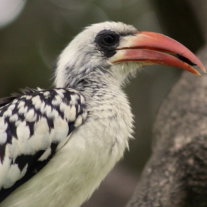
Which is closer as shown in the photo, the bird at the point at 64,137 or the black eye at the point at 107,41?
the bird at the point at 64,137

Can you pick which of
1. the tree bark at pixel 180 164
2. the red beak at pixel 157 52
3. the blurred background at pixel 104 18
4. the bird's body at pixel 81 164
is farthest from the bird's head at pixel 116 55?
the blurred background at pixel 104 18

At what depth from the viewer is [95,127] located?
4.20 m

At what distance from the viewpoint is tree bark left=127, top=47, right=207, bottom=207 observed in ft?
17.8

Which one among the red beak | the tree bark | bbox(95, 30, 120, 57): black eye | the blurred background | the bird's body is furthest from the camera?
the blurred background

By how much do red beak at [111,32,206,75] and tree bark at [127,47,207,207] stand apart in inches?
42.0

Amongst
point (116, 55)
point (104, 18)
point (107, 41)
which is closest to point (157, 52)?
point (116, 55)

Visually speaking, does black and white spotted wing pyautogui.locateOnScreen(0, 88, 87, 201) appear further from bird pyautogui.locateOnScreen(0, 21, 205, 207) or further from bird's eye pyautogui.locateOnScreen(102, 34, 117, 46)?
Answer: bird's eye pyautogui.locateOnScreen(102, 34, 117, 46)

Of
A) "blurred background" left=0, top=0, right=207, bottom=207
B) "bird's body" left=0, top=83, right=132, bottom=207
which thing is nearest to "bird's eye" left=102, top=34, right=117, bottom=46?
"bird's body" left=0, top=83, right=132, bottom=207

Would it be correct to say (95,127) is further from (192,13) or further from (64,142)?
(192,13)

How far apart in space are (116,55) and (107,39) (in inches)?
7.4

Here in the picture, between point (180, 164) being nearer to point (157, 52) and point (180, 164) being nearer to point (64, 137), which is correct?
point (157, 52)

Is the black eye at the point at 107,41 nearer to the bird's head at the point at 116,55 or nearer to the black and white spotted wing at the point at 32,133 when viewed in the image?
the bird's head at the point at 116,55

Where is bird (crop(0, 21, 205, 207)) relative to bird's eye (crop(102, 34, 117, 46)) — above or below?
below

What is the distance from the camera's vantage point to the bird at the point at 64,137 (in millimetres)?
4074
